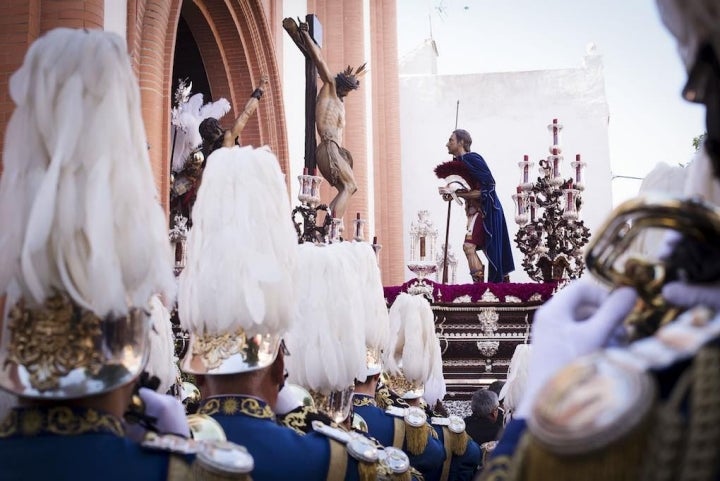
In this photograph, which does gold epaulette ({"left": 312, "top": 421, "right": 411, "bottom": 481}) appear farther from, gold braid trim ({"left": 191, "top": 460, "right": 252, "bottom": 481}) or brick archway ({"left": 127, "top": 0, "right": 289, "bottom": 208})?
brick archway ({"left": 127, "top": 0, "right": 289, "bottom": 208})

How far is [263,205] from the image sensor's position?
121 inches

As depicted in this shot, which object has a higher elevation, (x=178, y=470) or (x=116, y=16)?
(x=116, y=16)

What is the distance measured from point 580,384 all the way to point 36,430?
1225 mm

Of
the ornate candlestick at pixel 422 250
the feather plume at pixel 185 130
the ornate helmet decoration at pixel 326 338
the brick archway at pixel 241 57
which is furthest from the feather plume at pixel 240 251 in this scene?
the feather plume at pixel 185 130

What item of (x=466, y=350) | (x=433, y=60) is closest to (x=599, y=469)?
(x=466, y=350)

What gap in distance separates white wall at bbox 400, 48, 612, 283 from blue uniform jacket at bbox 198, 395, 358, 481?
19.2 metres

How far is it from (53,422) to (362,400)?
126 inches

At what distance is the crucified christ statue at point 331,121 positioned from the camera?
1266 cm

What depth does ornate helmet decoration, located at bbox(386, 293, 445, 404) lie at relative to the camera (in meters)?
6.21

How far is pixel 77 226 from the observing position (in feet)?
6.20

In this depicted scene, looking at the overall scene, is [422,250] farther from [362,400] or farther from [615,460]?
[615,460]

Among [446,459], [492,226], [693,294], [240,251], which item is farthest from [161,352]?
[492,226]

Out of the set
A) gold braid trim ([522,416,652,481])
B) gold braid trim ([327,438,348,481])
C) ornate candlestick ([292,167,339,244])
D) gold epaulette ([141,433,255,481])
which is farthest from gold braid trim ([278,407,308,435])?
ornate candlestick ([292,167,339,244])

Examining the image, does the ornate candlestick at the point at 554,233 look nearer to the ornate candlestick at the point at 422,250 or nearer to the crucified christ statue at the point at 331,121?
the ornate candlestick at the point at 422,250
